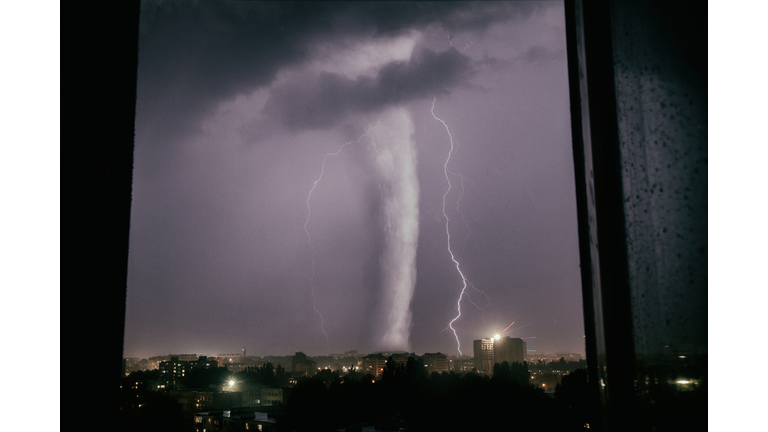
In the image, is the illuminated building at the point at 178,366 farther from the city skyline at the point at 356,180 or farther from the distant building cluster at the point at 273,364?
the city skyline at the point at 356,180

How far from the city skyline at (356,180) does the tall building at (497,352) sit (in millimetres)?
152

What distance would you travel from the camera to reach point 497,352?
187 inches

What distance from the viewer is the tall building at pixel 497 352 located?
464cm

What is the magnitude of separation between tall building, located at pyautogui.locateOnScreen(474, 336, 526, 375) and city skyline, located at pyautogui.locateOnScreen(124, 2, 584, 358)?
0.15 meters

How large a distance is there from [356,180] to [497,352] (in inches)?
105

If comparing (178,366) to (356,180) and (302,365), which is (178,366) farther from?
(356,180)

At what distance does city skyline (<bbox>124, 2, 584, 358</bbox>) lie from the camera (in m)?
3.58

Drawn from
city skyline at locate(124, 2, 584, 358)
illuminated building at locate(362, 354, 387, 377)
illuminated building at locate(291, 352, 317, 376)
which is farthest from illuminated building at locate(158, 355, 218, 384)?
illuminated building at locate(362, 354, 387, 377)

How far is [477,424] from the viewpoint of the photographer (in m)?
4.46

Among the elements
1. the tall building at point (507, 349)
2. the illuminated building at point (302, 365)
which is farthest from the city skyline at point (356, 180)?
the illuminated building at point (302, 365)

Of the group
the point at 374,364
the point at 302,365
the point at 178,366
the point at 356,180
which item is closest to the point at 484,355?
the point at 374,364

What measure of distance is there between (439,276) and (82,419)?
4.09 metres
